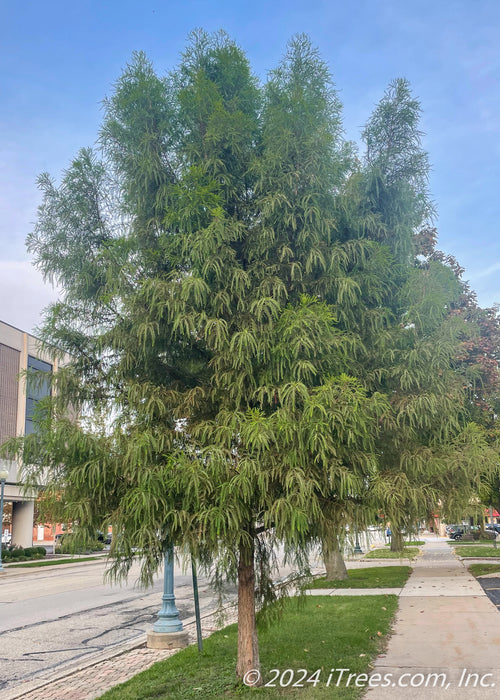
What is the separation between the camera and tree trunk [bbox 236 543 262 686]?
6539 mm

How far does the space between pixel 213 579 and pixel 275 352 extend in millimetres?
2704

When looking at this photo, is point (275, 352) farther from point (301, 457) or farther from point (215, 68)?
point (215, 68)

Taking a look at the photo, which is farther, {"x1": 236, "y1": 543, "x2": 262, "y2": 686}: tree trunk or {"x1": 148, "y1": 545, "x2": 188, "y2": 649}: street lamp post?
{"x1": 148, "y1": 545, "x2": 188, "y2": 649}: street lamp post

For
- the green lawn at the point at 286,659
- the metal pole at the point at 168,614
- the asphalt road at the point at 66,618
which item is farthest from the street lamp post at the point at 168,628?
the asphalt road at the point at 66,618

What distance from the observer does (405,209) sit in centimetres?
686

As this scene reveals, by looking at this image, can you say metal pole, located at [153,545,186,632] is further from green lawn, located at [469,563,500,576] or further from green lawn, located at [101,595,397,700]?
green lawn, located at [469,563,500,576]

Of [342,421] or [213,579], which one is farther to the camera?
[213,579]

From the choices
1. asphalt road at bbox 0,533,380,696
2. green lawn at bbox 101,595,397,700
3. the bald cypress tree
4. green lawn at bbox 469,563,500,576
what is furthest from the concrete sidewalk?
green lawn at bbox 469,563,500,576

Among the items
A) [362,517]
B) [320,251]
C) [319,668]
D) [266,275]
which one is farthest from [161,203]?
[319,668]

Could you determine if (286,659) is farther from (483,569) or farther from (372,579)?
(483,569)

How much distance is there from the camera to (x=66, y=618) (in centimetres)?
1415

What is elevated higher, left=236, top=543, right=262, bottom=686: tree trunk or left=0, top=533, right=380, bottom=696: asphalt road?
left=236, top=543, right=262, bottom=686: tree trunk

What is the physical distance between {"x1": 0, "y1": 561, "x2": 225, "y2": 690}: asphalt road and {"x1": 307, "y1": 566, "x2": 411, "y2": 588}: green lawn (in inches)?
129

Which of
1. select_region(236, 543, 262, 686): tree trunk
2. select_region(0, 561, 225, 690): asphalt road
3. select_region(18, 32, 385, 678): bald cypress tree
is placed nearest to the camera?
select_region(18, 32, 385, 678): bald cypress tree
